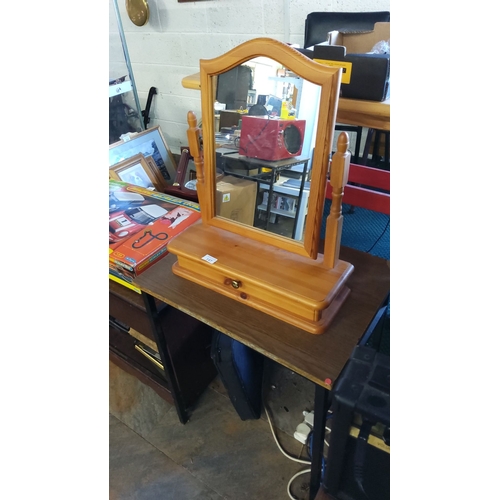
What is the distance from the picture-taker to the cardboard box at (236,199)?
0.76m

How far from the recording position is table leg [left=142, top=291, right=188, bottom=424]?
3.03 feet

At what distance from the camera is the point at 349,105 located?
2.31 feet

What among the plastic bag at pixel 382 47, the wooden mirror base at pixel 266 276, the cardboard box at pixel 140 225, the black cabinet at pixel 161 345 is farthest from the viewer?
the black cabinet at pixel 161 345

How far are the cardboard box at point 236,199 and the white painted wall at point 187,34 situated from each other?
77cm

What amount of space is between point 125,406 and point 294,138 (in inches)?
49.5

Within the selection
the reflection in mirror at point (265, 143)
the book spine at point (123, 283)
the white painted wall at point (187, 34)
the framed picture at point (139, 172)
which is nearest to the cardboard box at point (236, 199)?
the reflection in mirror at point (265, 143)

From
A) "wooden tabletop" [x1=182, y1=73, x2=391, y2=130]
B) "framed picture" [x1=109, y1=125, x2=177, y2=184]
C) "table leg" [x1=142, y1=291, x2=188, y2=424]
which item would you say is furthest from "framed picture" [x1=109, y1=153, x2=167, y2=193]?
"wooden tabletop" [x1=182, y1=73, x2=391, y2=130]

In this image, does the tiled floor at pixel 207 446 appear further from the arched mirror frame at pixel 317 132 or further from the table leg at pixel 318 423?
the arched mirror frame at pixel 317 132

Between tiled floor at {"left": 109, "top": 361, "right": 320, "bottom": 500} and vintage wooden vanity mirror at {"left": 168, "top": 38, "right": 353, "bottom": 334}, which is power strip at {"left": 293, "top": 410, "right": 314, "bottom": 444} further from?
vintage wooden vanity mirror at {"left": 168, "top": 38, "right": 353, "bottom": 334}

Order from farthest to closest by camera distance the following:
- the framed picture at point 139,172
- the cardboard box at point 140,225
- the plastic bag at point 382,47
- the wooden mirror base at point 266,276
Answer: the framed picture at point 139,172
the cardboard box at point 140,225
the plastic bag at point 382,47
the wooden mirror base at point 266,276

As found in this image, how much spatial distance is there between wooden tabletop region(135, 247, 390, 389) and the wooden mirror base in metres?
0.02
